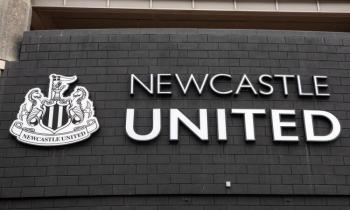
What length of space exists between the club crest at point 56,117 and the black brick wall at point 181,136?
260 mm

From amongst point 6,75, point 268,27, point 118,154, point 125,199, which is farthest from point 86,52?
point 268,27

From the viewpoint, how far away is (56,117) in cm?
1722

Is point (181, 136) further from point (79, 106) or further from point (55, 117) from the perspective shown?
point (55, 117)

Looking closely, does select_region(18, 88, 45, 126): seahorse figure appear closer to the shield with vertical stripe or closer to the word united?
the shield with vertical stripe

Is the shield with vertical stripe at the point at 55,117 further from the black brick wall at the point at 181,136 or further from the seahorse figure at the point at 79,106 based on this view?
the black brick wall at the point at 181,136

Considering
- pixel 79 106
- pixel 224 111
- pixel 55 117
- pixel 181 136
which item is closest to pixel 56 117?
pixel 55 117

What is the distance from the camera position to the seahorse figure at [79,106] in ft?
56.3

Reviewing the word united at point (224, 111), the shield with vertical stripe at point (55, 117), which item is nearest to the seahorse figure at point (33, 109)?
the shield with vertical stripe at point (55, 117)

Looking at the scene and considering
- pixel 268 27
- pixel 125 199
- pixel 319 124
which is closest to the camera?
pixel 125 199

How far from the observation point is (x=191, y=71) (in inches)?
709

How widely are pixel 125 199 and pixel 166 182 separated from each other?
1.32 m

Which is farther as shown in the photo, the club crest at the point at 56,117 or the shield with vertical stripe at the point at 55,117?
the shield with vertical stripe at the point at 55,117

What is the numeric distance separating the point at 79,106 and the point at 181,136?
11.5ft

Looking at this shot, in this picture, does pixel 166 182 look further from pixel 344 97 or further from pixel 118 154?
pixel 344 97
